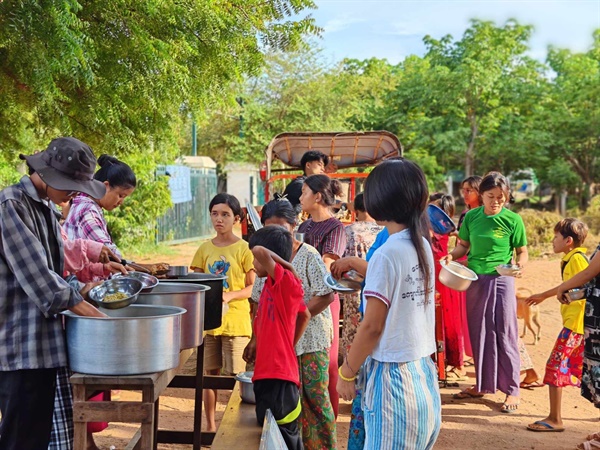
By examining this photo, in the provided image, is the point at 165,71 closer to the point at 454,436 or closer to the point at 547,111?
the point at 454,436

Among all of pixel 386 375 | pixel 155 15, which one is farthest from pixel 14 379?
pixel 155 15

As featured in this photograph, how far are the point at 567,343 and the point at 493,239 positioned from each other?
3.49 feet

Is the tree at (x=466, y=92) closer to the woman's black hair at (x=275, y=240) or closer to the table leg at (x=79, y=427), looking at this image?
the woman's black hair at (x=275, y=240)

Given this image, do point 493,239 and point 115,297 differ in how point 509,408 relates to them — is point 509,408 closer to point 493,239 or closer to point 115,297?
point 493,239

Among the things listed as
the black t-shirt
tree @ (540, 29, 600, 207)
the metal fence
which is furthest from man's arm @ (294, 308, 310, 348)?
tree @ (540, 29, 600, 207)

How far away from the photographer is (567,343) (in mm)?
5453

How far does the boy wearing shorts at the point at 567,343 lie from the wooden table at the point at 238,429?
8.81ft

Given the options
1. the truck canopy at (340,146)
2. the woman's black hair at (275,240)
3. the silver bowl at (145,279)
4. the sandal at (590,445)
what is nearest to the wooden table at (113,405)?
the silver bowl at (145,279)

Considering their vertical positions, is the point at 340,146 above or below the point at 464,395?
above

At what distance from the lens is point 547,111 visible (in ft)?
85.0

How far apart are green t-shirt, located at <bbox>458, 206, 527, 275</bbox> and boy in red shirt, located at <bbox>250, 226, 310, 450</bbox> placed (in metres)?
2.93

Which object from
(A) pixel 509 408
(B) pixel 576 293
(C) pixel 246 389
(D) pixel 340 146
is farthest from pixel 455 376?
(D) pixel 340 146

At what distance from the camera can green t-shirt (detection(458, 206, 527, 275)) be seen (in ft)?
19.7

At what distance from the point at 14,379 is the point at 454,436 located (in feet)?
12.1
